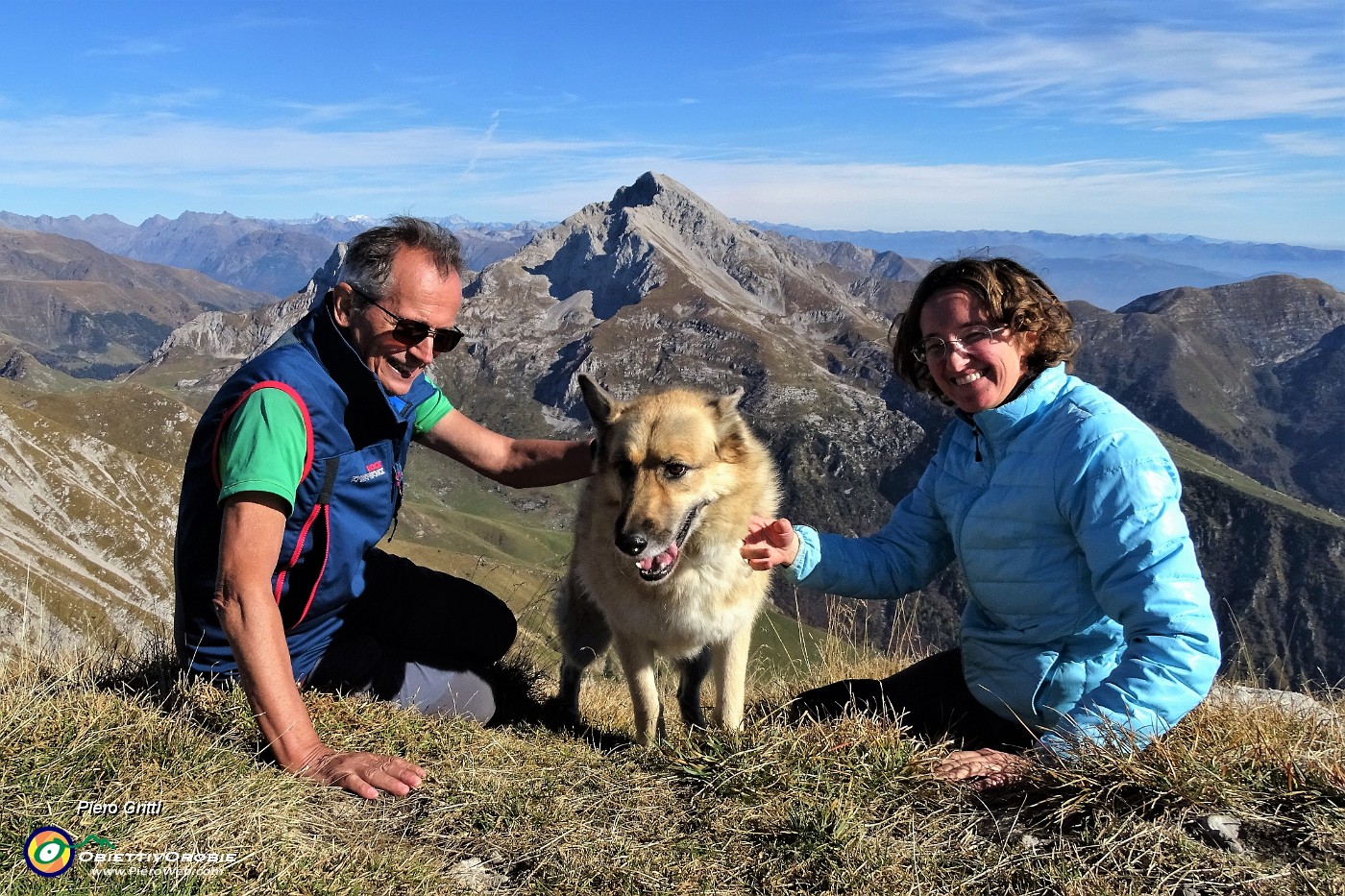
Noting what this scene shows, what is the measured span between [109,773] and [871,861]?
4176 mm

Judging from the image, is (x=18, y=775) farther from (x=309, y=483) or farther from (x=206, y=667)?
(x=309, y=483)

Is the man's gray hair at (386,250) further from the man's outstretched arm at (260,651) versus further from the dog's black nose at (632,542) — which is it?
the dog's black nose at (632,542)

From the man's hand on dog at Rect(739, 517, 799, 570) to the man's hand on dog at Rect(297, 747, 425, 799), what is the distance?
2880 millimetres

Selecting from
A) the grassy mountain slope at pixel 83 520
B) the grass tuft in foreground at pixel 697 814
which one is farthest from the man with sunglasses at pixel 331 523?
the grassy mountain slope at pixel 83 520

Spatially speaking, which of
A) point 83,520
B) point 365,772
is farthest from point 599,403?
point 83,520

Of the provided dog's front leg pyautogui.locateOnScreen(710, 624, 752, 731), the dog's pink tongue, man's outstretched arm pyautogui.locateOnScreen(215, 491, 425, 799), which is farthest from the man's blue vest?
dog's front leg pyautogui.locateOnScreen(710, 624, 752, 731)

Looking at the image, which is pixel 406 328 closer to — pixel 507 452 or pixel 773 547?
pixel 507 452

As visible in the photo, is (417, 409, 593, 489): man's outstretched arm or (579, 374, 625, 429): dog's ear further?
(417, 409, 593, 489): man's outstretched arm

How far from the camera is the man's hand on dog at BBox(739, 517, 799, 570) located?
250 inches

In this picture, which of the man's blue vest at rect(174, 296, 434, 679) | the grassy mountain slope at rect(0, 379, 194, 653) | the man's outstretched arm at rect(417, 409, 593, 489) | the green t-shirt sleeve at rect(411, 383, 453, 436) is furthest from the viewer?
the grassy mountain slope at rect(0, 379, 194, 653)

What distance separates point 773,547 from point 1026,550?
1.91 meters

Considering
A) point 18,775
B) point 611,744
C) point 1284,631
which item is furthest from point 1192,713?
point 1284,631

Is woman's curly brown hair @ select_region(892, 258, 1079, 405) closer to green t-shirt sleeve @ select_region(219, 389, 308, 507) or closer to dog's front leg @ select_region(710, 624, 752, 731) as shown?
dog's front leg @ select_region(710, 624, 752, 731)

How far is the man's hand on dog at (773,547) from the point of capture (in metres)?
6.34
